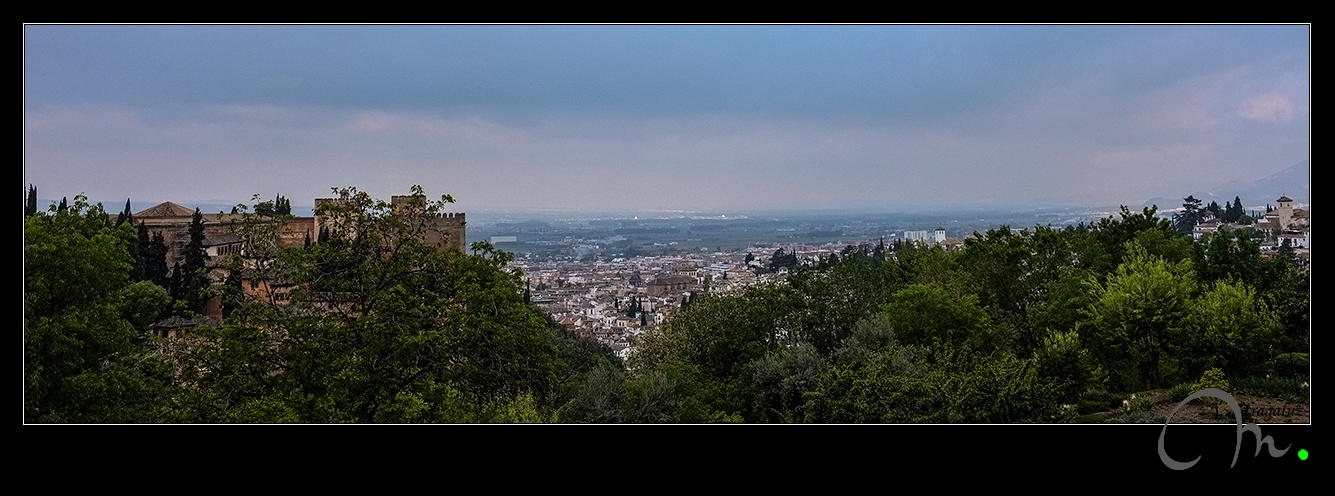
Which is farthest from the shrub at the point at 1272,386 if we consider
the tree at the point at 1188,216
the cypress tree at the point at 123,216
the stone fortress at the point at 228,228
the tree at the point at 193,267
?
the tree at the point at 193,267

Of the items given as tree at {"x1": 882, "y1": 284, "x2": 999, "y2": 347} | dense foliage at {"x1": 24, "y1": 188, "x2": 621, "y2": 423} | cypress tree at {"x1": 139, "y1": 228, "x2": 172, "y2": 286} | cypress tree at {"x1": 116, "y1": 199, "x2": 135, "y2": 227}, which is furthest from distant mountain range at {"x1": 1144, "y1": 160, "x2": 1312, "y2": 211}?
cypress tree at {"x1": 139, "y1": 228, "x2": 172, "y2": 286}

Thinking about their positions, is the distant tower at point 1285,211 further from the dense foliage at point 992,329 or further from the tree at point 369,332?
the tree at point 369,332

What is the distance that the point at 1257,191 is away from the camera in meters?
5.69

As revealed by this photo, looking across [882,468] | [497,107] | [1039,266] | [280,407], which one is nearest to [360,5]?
[882,468]

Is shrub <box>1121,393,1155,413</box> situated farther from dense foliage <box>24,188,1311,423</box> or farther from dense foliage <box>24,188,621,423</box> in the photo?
dense foliage <box>24,188,621,423</box>

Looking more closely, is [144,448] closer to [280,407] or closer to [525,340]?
[280,407]

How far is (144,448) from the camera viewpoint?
2697 mm

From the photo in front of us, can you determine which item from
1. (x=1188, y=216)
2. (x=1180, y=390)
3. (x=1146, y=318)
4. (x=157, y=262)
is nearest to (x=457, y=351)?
(x=157, y=262)

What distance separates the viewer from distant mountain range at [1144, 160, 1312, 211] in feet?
12.6

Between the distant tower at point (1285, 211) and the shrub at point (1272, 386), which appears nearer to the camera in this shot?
the shrub at point (1272, 386)

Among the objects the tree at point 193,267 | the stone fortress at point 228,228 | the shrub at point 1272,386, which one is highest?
the stone fortress at point 228,228

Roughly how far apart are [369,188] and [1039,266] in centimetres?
893

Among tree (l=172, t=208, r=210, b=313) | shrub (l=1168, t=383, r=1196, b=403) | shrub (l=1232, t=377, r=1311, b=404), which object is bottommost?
shrub (l=1168, t=383, r=1196, b=403)

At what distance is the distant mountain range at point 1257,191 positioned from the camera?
152 inches
